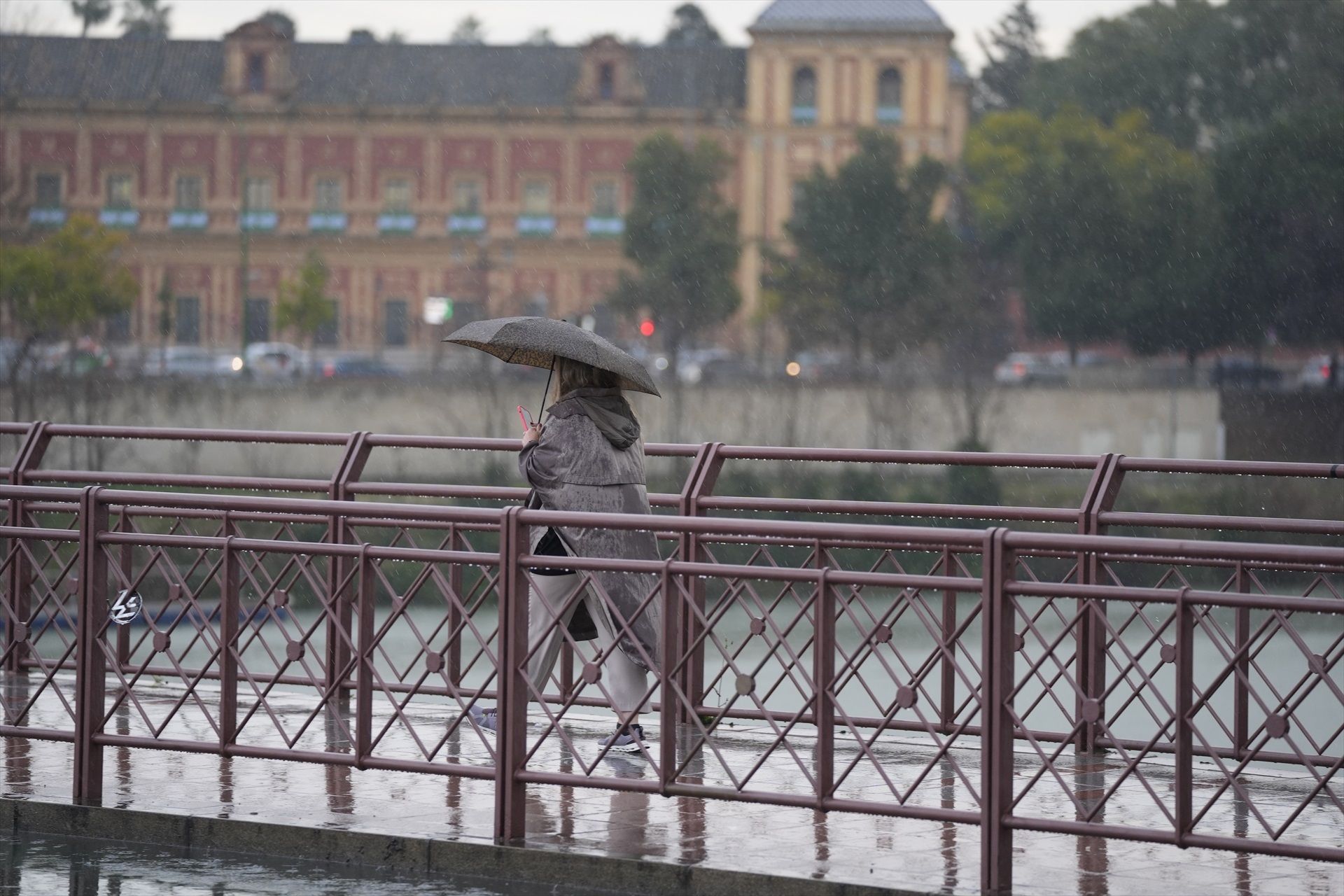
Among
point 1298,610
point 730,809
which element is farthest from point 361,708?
point 1298,610

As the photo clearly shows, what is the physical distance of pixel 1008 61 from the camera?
91500mm

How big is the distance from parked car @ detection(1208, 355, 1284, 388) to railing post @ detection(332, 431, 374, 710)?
1452 inches

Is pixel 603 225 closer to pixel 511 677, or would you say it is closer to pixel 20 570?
pixel 20 570

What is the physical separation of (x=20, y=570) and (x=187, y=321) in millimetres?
57288

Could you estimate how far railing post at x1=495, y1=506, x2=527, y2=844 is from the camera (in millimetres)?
5812

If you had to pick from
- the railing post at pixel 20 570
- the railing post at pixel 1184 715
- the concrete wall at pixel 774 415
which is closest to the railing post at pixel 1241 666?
the railing post at pixel 1184 715

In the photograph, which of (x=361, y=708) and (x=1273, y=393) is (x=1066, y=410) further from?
(x=361, y=708)

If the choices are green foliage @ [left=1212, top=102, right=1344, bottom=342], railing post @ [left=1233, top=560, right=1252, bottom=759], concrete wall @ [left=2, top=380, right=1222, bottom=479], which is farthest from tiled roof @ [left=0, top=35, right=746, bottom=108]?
railing post @ [left=1233, top=560, right=1252, bottom=759]

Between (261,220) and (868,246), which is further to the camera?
(261,220)

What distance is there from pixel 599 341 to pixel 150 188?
60.0 m

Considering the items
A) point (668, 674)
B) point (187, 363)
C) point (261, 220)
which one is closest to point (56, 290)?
point (187, 363)

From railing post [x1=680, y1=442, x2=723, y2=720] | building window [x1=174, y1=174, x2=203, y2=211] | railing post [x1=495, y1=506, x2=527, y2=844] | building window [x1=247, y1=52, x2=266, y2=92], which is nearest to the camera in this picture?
railing post [x1=495, y1=506, x2=527, y2=844]

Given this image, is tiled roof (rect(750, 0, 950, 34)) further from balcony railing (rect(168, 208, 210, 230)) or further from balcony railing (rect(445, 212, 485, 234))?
balcony railing (rect(168, 208, 210, 230))

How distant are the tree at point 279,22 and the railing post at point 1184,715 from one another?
210ft
